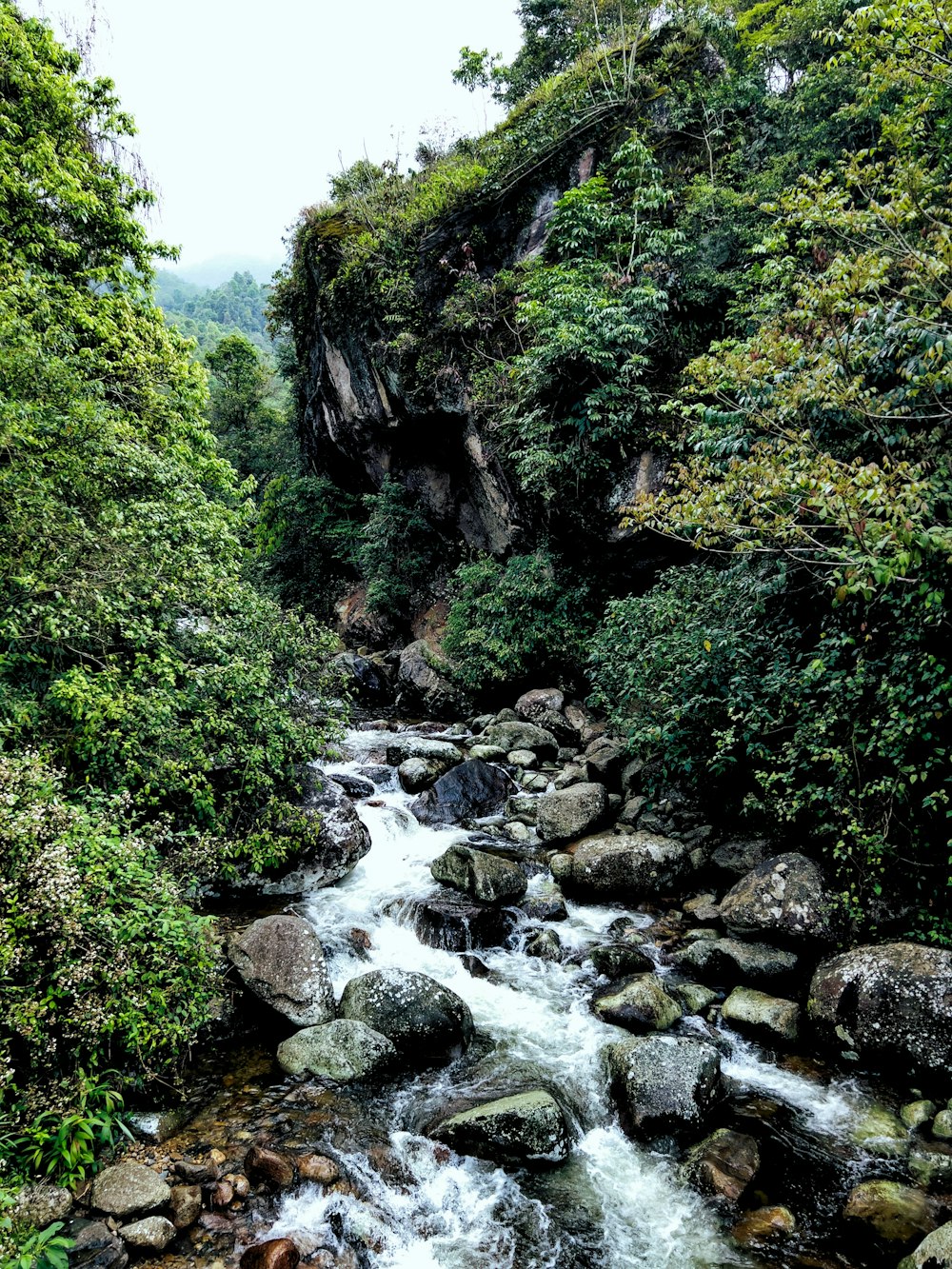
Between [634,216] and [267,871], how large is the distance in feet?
50.4

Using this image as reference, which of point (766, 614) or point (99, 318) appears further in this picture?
point (99, 318)

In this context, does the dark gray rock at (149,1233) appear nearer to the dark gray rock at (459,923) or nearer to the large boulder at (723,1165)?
the large boulder at (723,1165)

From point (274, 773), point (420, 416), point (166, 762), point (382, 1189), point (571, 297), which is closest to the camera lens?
point (382, 1189)

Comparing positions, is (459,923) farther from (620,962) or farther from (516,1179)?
(516,1179)

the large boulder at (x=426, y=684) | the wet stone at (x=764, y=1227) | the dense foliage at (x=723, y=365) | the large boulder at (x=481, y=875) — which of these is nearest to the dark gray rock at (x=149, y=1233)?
the wet stone at (x=764, y=1227)

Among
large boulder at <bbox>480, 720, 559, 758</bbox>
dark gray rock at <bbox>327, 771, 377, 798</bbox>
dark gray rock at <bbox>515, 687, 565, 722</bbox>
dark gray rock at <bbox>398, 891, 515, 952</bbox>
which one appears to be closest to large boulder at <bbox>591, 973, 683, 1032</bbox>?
dark gray rock at <bbox>398, 891, 515, 952</bbox>

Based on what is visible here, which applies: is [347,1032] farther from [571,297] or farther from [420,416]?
[420,416]

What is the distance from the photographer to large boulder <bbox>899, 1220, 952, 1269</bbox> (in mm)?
4090

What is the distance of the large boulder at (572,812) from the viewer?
10711 millimetres

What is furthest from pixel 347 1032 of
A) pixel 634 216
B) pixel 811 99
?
pixel 811 99

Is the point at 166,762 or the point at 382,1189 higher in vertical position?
the point at 166,762

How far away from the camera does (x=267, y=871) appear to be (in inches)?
367

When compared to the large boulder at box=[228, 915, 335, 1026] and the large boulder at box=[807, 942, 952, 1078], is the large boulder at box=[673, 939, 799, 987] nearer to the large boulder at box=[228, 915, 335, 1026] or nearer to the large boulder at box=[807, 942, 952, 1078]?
the large boulder at box=[807, 942, 952, 1078]

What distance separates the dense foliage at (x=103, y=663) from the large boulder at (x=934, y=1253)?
5.38 m
